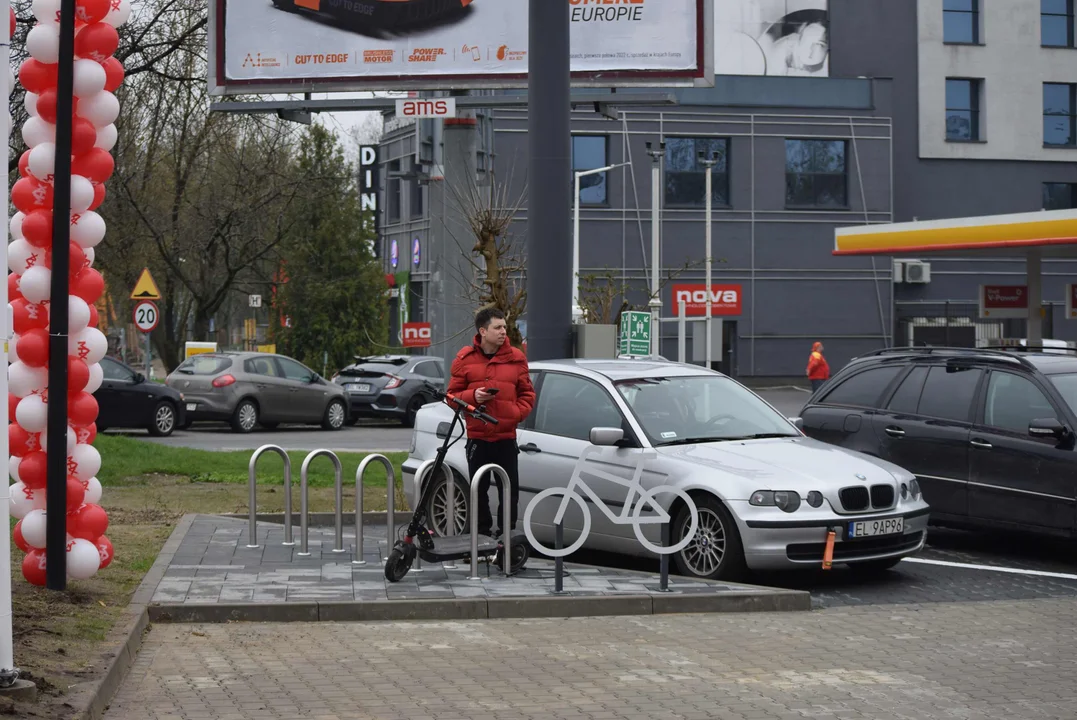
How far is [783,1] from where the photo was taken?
179ft

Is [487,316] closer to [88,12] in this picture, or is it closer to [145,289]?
[88,12]

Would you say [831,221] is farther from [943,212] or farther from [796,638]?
[796,638]

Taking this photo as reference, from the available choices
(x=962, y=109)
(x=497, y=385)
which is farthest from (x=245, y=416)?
(x=962, y=109)

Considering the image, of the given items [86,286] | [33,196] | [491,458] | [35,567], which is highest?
[33,196]

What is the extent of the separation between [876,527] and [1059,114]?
166 ft

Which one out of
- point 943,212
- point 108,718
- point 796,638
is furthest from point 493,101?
point 943,212

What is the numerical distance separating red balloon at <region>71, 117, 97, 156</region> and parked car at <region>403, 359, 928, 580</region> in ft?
10.3

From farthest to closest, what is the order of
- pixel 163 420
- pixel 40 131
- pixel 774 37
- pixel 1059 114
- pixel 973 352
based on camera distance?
pixel 1059 114 < pixel 774 37 < pixel 163 420 < pixel 973 352 < pixel 40 131

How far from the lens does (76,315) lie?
31.0ft

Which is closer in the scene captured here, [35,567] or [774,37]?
[35,567]

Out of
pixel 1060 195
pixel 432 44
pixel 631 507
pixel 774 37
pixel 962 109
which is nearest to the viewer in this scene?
pixel 631 507

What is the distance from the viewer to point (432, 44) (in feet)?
69.2

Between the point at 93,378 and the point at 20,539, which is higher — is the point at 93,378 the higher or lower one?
the higher one

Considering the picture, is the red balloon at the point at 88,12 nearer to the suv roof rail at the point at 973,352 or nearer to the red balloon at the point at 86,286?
the red balloon at the point at 86,286
